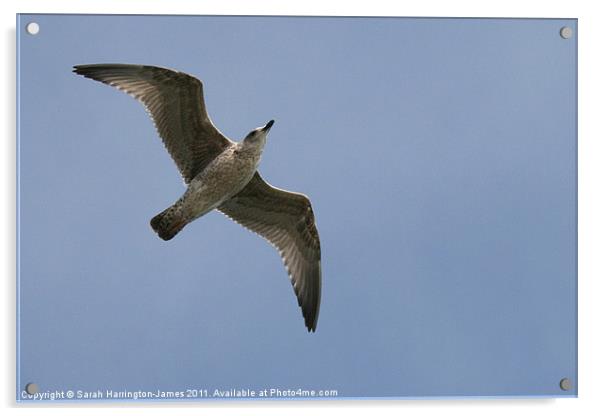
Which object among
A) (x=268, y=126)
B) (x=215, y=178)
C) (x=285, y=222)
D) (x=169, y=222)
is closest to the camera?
(x=268, y=126)

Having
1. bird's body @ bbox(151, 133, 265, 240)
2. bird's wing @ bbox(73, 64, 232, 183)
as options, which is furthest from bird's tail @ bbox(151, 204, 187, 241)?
bird's wing @ bbox(73, 64, 232, 183)

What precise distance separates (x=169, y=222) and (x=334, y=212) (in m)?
0.73

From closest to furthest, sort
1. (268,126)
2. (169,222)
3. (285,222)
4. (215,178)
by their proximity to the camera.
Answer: (268,126) → (169,222) → (215,178) → (285,222)

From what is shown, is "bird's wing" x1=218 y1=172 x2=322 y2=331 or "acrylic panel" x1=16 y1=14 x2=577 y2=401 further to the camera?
"bird's wing" x1=218 y1=172 x2=322 y2=331

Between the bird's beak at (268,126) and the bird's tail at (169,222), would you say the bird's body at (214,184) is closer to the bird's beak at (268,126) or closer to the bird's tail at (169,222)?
the bird's tail at (169,222)

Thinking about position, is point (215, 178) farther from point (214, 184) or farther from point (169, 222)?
point (169, 222)

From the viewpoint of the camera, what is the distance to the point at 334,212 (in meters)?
4.30

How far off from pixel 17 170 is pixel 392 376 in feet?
5.86

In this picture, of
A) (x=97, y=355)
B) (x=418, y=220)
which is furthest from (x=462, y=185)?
(x=97, y=355)

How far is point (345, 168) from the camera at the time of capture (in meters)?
4.20

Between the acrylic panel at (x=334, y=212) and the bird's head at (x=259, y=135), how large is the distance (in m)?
0.01

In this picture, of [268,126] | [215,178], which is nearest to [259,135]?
[268,126]

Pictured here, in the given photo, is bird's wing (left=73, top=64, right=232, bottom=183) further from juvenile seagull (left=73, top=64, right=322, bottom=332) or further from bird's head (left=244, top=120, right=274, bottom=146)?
bird's head (left=244, top=120, right=274, bottom=146)

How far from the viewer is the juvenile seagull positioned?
13.9 ft
